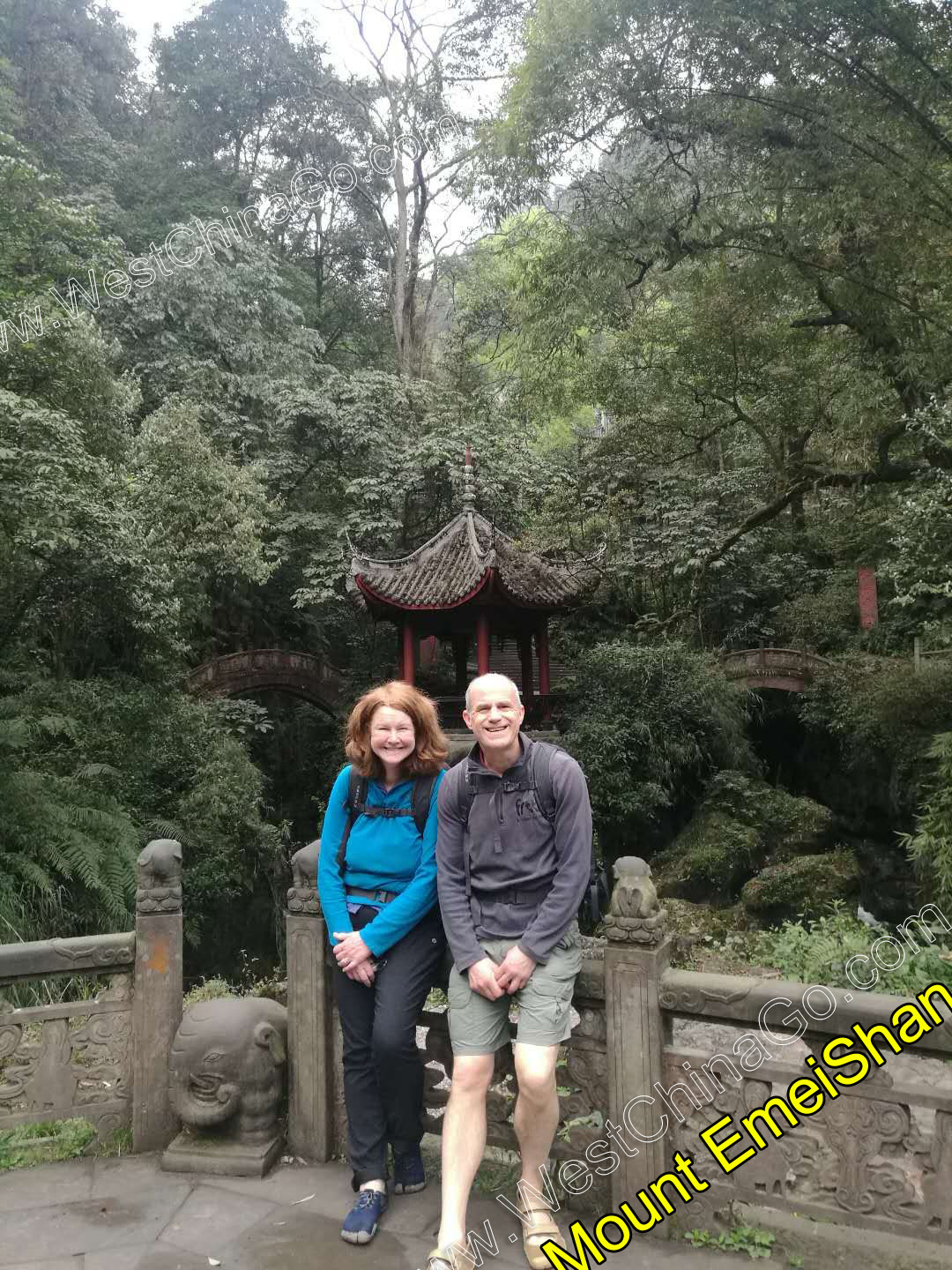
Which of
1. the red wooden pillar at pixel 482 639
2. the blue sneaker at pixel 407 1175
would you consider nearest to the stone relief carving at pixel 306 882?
the blue sneaker at pixel 407 1175

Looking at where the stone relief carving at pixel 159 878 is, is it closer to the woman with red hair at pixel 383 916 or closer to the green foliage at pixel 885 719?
the woman with red hair at pixel 383 916

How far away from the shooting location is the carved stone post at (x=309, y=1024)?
9.29ft

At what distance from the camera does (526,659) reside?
1437cm

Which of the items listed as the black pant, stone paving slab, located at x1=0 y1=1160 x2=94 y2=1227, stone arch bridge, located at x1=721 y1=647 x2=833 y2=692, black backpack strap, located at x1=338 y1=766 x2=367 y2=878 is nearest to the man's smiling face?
black backpack strap, located at x1=338 y1=766 x2=367 y2=878

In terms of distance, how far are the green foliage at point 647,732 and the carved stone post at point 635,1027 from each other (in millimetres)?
9862

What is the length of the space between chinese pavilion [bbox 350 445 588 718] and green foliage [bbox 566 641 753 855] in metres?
0.96

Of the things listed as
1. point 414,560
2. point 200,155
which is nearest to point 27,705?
point 414,560

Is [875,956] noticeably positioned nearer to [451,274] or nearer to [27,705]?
[27,705]

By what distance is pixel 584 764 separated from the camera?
12.4m

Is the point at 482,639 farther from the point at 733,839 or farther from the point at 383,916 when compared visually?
the point at 383,916

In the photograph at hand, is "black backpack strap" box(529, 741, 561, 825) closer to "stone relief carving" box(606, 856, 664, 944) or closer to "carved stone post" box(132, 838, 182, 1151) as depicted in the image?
"stone relief carving" box(606, 856, 664, 944)

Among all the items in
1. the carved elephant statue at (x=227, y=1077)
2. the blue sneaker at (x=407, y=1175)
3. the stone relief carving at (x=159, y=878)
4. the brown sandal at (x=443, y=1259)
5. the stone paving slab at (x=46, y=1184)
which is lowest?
the stone paving slab at (x=46, y=1184)

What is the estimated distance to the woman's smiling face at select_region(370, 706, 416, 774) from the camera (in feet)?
8.43

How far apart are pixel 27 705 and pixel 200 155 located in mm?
18168
